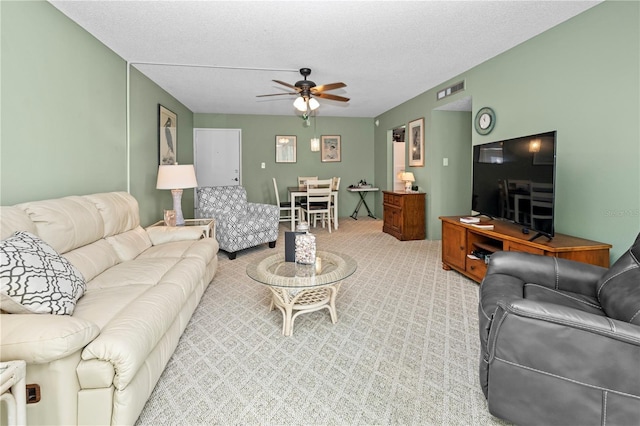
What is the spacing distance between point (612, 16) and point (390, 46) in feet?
5.61

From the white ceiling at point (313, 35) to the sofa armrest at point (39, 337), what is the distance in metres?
2.33

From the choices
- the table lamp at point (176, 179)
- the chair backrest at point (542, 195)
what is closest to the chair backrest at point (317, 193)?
the table lamp at point (176, 179)

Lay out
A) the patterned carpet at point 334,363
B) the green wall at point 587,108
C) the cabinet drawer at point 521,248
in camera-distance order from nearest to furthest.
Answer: the patterned carpet at point 334,363 < the green wall at point 587,108 < the cabinet drawer at point 521,248

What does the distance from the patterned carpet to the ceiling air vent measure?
2567mm

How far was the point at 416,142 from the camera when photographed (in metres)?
5.38

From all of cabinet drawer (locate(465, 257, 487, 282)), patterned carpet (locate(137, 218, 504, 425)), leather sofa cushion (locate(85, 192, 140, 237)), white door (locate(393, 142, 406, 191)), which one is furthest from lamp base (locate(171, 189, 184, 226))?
white door (locate(393, 142, 406, 191))

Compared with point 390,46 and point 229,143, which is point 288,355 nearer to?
point 390,46

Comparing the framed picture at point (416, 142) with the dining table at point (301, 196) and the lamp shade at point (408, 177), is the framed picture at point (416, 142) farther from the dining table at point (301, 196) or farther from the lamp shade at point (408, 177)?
the dining table at point (301, 196)

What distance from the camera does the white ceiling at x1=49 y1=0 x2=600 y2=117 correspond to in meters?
2.47

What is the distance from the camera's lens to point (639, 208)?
2.26m

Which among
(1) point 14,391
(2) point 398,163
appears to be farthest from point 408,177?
(1) point 14,391

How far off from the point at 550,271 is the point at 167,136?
A: 200 inches

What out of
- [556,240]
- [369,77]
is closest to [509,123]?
[556,240]

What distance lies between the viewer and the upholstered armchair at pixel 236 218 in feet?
13.5
